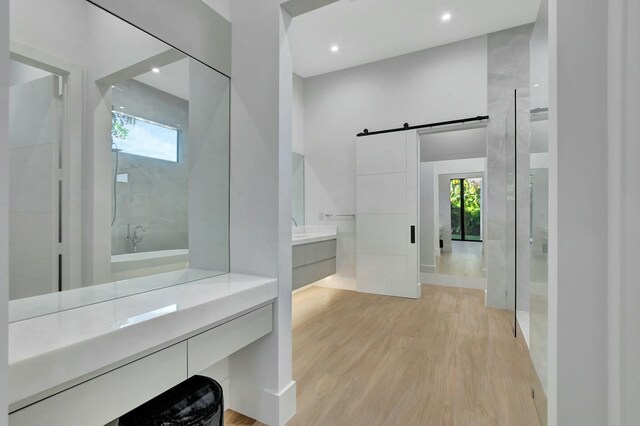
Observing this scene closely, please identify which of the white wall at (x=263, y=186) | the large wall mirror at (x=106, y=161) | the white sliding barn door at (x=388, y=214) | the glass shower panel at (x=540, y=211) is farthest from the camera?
the white sliding barn door at (x=388, y=214)

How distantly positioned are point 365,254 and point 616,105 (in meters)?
3.41

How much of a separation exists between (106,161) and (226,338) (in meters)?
1.02

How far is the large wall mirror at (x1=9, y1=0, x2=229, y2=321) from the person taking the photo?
1.15 meters

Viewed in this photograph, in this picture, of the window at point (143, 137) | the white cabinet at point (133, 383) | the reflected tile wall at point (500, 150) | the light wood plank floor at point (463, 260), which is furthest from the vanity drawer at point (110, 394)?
the light wood plank floor at point (463, 260)

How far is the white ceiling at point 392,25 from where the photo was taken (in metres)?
3.07

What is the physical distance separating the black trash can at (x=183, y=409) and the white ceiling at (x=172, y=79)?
1503 mm

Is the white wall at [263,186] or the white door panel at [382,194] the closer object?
the white wall at [263,186]

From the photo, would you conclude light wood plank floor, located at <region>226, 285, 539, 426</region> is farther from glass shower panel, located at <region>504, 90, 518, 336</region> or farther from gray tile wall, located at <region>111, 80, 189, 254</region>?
gray tile wall, located at <region>111, 80, 189, 254</region>

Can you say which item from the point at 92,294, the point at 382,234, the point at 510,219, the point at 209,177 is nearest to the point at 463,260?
the point at 510,219

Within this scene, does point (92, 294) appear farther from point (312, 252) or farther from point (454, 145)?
point (454, 145)

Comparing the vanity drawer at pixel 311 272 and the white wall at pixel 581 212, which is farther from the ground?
the white wall at pixel 581 212

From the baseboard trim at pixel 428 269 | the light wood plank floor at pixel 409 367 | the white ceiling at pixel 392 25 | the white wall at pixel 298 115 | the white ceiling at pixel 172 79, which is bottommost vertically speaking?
the light wood plank floor at pixel 409 367

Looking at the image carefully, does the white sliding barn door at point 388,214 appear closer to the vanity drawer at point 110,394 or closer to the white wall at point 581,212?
the white wall at point 581,212

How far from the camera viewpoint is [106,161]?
4.64 ft
